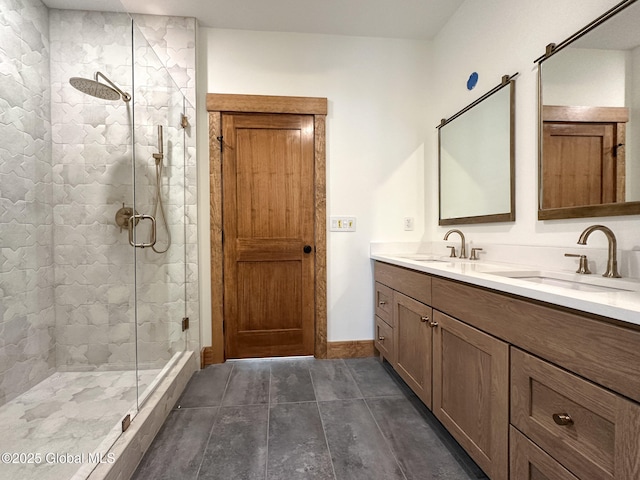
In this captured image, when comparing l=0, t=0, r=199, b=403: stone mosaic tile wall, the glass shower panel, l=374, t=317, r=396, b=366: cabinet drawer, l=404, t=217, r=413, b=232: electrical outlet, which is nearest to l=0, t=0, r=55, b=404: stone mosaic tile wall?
l=0, t=0, r=199, b=403: stone mosaic tile wall

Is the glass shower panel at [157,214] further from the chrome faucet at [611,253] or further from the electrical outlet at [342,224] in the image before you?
the chrome faucet at [611,253]

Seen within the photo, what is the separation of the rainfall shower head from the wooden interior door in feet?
2.28

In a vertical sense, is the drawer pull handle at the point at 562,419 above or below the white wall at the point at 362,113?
below

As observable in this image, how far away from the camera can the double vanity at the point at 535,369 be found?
64 centimetres

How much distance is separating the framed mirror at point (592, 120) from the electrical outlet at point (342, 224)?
1271mm

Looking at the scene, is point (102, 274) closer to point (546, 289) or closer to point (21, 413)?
point (21, 413)

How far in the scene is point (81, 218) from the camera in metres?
1.81

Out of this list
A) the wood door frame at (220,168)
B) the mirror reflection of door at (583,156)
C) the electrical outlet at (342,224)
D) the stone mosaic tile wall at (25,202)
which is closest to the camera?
the mirror reflection of door at (583,156)

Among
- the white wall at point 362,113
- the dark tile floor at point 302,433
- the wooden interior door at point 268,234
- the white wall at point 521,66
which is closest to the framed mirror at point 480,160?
the white wall at point 521,66

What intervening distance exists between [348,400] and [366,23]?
8.83 ft

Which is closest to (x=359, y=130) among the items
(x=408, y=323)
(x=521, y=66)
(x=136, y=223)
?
(x=521, y=66)

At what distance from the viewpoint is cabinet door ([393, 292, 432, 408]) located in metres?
1.48

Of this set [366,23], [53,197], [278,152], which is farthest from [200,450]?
[366,23]

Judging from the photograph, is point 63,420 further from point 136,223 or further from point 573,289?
point 573,289
